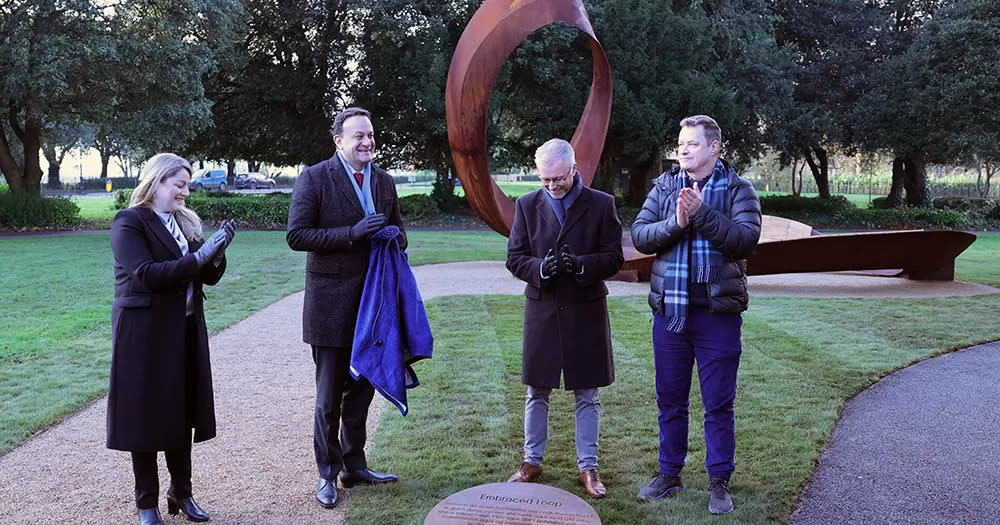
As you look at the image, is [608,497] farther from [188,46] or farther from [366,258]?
[188,46]

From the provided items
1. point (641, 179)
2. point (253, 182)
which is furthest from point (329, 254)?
point (253, 182)

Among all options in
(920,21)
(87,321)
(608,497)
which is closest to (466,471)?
(608,497)

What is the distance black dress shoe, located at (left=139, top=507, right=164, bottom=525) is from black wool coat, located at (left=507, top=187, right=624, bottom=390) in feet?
6.23

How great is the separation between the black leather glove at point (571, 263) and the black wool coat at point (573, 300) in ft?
0.31

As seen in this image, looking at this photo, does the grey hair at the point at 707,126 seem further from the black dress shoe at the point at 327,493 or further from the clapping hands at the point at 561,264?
the black dress shoe at the point at 327,493

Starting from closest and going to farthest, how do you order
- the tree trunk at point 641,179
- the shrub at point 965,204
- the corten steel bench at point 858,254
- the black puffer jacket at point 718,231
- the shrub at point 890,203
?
1. the black puffer jacket at point 718,231
2. the corten steel bench at point 858,254
3. the shrub at point 965,204
4. the tree trunk at point 641,179
5. the shrub at point 890,203

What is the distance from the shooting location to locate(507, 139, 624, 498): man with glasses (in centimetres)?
440

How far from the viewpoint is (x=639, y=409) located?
611 centimetres

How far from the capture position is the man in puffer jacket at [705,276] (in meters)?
4.10

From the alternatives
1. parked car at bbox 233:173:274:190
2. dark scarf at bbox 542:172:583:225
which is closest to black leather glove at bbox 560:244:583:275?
dark scarf at bbox 542:172:583:225

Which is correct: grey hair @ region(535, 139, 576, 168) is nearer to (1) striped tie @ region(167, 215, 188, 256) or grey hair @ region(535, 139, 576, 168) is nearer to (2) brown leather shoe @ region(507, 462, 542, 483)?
(2) brown leather shoe @ region(507, 462, 542, 483)

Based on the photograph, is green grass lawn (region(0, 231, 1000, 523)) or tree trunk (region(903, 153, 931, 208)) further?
tree trunk (region(903, 153, 931, 208))

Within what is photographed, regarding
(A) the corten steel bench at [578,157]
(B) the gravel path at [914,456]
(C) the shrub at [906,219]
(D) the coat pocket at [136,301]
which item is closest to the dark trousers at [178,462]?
(D) the coat pocket at [136,301]

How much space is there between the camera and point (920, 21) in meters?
29.9
